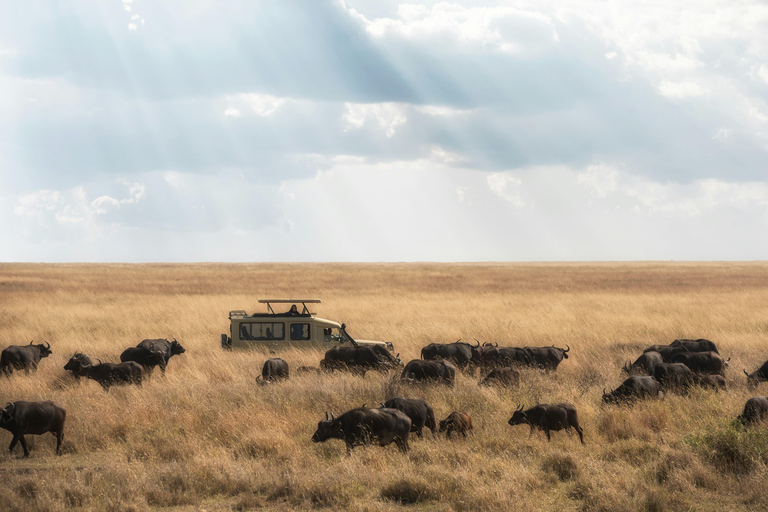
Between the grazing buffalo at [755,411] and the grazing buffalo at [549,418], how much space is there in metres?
2.59

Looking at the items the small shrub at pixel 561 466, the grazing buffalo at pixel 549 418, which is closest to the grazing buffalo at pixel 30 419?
the grazing buffalo at pixel 549 418

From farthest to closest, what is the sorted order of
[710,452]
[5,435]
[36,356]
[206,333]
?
1. [206,333]
2. [36,356]
3. [5,435]
4. [710,452]

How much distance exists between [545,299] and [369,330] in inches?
686

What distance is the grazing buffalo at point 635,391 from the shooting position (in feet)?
40.7

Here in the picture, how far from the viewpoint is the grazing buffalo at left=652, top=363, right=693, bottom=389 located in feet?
45.2

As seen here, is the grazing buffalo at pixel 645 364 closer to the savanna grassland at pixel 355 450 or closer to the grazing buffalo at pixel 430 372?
the savanna grassland at pixel 355 450

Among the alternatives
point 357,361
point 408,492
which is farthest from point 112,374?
point 408,492

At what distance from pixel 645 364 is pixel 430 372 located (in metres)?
5.59

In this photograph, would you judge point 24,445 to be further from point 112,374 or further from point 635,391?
point 635,391

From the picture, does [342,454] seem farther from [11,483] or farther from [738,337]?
[738,337]

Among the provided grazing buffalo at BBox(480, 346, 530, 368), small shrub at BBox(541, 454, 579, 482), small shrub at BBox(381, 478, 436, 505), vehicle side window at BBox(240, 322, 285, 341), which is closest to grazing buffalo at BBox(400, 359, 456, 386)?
grazing buffalo at BBox(480, 346, 530, 368)

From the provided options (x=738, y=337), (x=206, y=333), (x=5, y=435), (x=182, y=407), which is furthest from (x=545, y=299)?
(x=5, y=435)

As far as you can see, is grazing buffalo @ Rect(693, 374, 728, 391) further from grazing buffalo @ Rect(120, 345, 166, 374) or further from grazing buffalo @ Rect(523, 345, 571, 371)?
grazing buffalo @ Rect(120, 345, 166, 374)

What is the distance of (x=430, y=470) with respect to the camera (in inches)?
361
